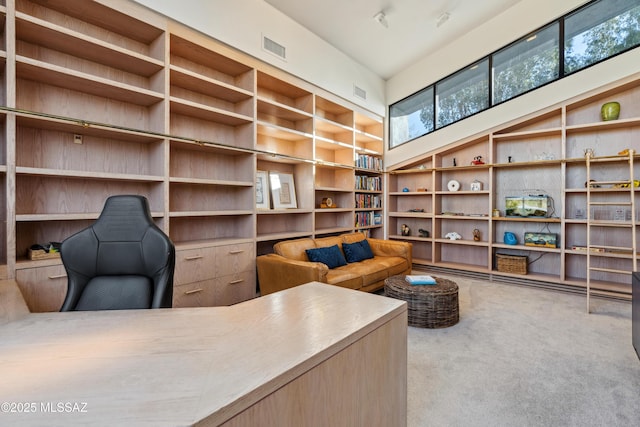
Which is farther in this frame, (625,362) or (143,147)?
(143,147)

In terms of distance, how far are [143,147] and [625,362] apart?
446 cm

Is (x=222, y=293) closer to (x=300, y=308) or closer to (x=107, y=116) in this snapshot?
(x=107, y=116)

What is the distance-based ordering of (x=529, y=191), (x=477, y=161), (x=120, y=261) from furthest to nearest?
(x=477, y=161)
(x=529, y=191)
(x=120, y=261)

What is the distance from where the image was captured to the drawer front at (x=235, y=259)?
10.5 feet

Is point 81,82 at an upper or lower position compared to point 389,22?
lower

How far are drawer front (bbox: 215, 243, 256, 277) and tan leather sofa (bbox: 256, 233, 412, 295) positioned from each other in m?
0.11

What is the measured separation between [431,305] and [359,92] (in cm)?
365

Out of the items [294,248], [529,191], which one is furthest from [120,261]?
[529,191]

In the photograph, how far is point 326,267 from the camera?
316 centimetres

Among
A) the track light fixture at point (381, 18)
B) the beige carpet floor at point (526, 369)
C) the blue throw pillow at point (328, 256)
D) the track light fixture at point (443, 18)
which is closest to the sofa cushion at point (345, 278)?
the blue throw pillow at point (328, 256)

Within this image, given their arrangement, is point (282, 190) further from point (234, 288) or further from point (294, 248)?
point (234, 288)

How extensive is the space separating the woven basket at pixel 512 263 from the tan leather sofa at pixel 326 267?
1.42 m

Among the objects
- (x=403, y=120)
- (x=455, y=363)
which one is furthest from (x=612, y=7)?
(x=455, y=363)

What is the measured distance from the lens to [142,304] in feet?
5.26
